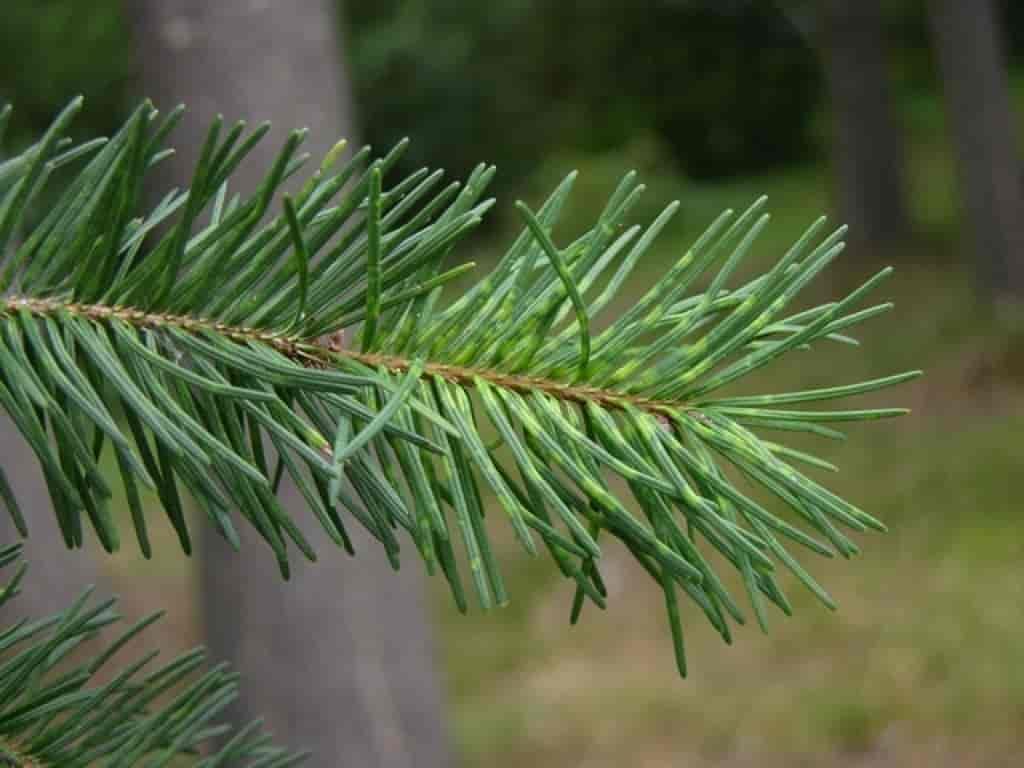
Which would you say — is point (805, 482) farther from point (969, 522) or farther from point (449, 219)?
point (969, 522)

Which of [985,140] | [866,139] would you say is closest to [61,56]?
[866,139]

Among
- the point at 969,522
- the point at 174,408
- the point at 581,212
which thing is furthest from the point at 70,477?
the point at 581,212

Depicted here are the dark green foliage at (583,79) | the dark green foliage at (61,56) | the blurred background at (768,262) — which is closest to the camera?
the blurred background at (768,262)

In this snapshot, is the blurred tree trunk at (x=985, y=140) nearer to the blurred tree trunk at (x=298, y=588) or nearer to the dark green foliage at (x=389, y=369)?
the blurred tree trunk at (x=298, y=588)

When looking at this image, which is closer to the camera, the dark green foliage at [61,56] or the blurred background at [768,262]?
the blurred background at [768,262]

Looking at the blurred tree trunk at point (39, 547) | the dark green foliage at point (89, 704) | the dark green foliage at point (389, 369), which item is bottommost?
the blurred tree trunk at point (39, 547)

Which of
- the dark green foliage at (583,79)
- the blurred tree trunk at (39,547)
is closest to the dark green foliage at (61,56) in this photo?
the dark green foliage at (583,79)

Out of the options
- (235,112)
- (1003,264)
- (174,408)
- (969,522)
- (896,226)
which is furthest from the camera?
(896,226)
